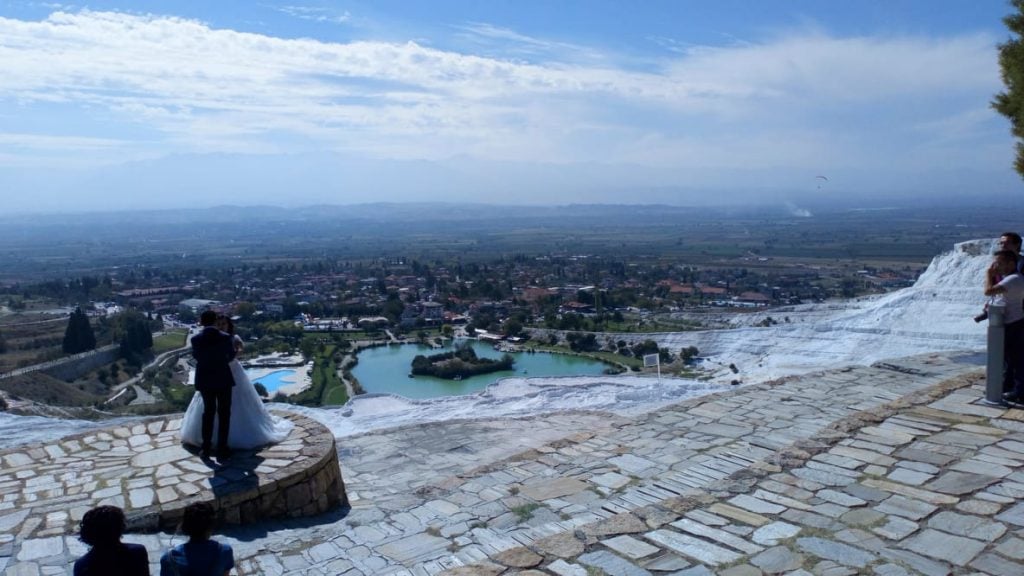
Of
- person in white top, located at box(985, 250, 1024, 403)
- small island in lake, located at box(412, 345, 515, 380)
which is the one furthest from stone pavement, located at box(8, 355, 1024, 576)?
A: small island in lake, located at box(412, 345, 515, 380)

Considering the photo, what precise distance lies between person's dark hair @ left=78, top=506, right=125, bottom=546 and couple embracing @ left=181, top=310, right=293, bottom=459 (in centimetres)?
282

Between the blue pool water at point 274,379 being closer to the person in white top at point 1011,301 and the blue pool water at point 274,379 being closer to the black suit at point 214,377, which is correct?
the black suit at point 214,377

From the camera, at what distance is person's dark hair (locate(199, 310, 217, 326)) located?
18.5 ft

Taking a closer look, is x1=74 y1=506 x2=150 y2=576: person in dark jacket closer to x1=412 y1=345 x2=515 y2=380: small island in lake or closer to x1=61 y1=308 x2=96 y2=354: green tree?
x1=412 y1=345 x2=515 y2=380: small island in lake

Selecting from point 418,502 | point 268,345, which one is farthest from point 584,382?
point 268,345

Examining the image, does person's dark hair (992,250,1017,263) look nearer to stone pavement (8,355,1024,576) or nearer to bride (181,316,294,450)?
stone pavement (8,355,1024,576)

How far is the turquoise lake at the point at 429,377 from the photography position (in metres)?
18.3

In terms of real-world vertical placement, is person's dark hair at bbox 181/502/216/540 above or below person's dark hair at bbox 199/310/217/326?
below

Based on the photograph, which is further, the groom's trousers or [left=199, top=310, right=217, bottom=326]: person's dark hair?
the groom's trousers

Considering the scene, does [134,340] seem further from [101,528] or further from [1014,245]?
[1014,245]

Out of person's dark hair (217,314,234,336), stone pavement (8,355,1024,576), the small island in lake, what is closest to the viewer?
stone pavement (8,355,1024,576)

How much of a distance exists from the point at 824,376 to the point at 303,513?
6.60 m

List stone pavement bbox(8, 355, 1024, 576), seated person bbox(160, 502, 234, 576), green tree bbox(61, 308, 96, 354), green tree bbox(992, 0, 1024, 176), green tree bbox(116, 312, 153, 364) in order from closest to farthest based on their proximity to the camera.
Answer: seated person bbox(160, 502, 234, 576) → stone pavement bbox(8, 355, 1024, 576) → green tree bbox(992, 0, 1024, 176) → green tree bbox(61, 308, 96, 354) → green tree bbox(116, 312, 153, 364)

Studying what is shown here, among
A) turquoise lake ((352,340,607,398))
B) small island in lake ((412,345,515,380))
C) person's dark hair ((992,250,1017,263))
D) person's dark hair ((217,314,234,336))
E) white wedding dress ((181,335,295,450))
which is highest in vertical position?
person's dark hair ((992,250,1017,263))
